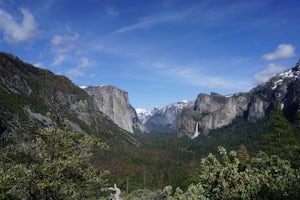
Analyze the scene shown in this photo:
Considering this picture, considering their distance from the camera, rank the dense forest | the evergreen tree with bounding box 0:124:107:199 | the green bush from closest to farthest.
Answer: the green bush < the dense forest < the evergreen tree with bounding box 0:124:107:199

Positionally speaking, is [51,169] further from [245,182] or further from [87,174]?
[245,182]

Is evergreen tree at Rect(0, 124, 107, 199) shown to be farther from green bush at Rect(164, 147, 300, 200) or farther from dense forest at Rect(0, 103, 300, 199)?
green bush at Rect(164, 147, 300, 200)

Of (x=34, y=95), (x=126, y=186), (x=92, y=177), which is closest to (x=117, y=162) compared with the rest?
(x=126, y=186)

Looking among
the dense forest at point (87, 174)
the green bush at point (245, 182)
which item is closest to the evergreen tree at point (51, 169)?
the dense forest at point (87, 174)

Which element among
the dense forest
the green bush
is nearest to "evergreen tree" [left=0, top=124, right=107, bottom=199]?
the dense forest

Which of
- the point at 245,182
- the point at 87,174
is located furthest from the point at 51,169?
the point at 245,182

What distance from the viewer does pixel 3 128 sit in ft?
342

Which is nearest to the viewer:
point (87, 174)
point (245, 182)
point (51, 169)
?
point (245, 182)

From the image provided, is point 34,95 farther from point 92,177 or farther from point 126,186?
point 92,177

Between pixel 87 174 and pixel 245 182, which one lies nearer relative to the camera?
pixel 245 182

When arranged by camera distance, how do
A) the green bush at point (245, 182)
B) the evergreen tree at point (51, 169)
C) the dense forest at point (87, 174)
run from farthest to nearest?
1. the evergreen tree at point (51, 169)
2. the dense forest at point (87, 174)
3. the green bush at point (245, 182)

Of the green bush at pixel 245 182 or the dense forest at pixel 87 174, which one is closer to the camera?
the green bush at pixel 245 182

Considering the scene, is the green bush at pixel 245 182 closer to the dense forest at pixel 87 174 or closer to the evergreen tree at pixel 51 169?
the dense forest at pixel 87 174

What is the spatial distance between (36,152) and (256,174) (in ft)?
25.1
